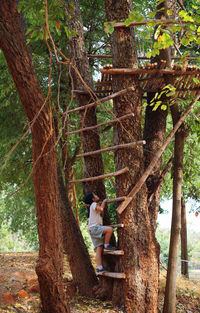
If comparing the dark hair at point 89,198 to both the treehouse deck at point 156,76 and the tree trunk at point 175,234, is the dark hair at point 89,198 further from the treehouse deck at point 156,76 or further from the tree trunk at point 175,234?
the treehouse deck at point 156,76

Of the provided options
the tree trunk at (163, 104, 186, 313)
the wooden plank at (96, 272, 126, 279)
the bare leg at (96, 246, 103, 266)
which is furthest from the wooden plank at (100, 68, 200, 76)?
the wooden plank at (96, 272, 126, 279)

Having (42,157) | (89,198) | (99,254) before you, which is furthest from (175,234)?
(42,157)

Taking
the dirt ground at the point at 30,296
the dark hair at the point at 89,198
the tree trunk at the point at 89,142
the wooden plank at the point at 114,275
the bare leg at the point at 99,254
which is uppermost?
the tree trunk at the point at 89,142

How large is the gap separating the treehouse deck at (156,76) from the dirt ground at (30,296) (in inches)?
132

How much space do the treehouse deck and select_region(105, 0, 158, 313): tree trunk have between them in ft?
0.54

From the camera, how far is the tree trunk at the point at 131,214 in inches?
201

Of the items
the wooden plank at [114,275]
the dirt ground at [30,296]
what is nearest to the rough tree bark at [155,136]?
the wooden plank at [114,275]

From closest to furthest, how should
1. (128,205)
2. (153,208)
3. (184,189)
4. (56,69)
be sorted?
1. (128,205)
2. (153,208)
3. (56,69)
4. (184,189)

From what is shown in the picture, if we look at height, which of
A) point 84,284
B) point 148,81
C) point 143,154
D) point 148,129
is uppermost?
point 148,81

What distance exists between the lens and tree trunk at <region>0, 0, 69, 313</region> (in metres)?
3.49

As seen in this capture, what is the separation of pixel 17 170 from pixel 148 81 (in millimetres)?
4992

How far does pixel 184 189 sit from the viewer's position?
10578 millimetres

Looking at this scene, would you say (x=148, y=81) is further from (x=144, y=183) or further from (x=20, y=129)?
(x=20, y=129)

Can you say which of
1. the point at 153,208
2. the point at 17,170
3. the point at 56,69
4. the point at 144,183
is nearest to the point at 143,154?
the point at 144,183
